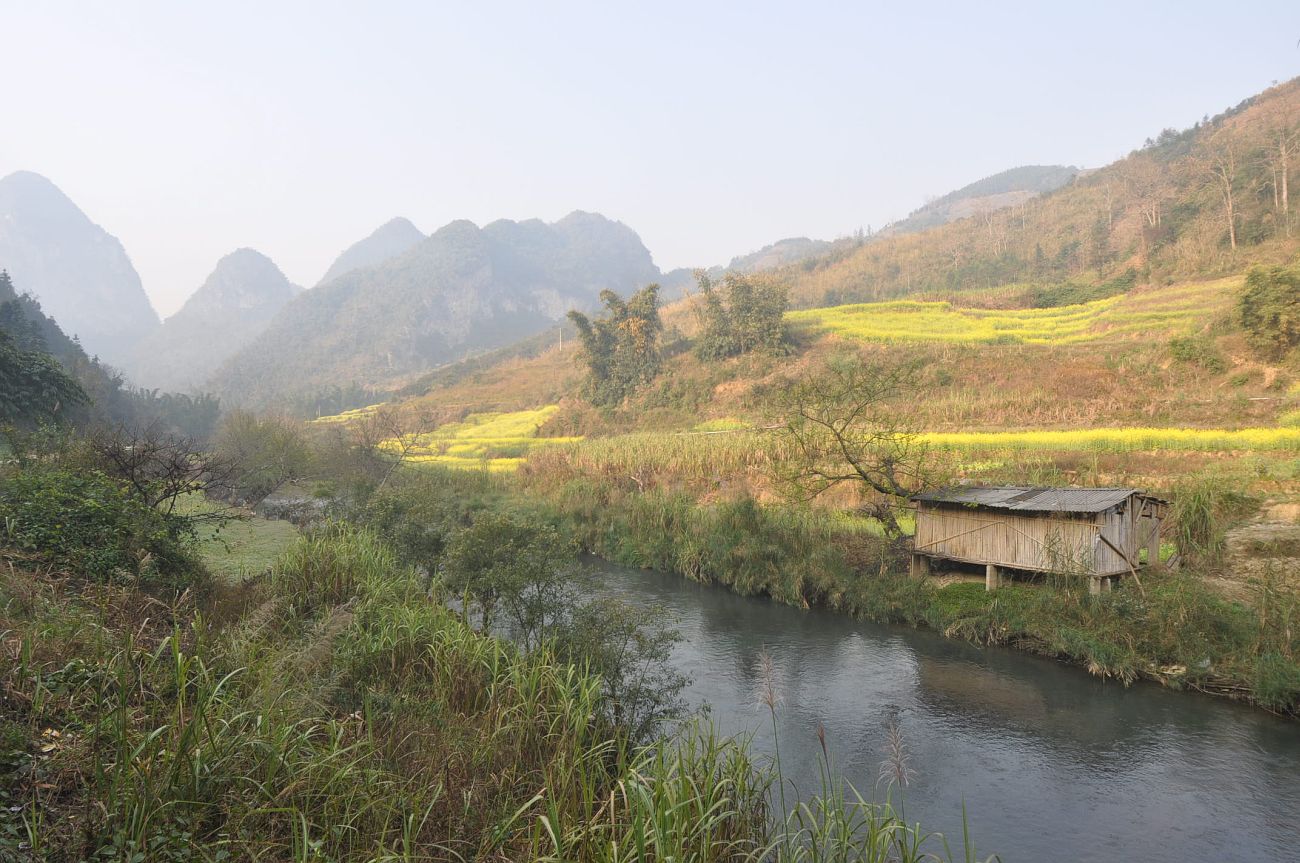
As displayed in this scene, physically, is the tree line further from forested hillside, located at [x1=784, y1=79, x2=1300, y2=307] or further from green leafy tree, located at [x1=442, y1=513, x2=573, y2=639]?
green leafy tree, located at [x1=442, y1=513, x2=573, y2=639]

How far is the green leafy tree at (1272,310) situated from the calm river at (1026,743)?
21235 mm

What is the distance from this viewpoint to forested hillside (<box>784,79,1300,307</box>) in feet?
140

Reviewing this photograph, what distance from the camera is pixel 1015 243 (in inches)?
2603

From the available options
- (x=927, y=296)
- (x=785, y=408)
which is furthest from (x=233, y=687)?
(x=927, y=296)

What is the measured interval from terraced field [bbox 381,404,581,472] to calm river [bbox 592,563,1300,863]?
24.5m

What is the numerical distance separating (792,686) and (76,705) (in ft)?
30.3

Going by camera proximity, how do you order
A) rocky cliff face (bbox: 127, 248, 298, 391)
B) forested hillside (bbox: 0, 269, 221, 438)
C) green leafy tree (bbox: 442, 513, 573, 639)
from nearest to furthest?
1. green leafy tree (bbox: 442, 513, 573, 639)
2. forested hillside (bbox: 0, 269, 221, 438)
3. rocky cliff face (bbox: 127, 248, 298, 391)

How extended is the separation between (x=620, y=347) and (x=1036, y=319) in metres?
27.9

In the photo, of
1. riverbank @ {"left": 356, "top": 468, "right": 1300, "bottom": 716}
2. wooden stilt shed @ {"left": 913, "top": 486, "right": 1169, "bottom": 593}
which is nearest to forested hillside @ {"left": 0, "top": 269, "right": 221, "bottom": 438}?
riverbank @ {"left": 356, "top": 468, "right": 1300, "bottom": 716}

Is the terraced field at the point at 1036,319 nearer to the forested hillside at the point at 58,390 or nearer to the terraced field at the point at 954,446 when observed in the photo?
the terraced field at the point at 954,446

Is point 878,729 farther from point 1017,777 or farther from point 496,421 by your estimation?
point 496,421

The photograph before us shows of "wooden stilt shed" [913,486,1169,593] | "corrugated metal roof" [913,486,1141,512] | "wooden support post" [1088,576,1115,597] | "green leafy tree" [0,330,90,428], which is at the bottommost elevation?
"wooden support post" [1088,576,1115,597]

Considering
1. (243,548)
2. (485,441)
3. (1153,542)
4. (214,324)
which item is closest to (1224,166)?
(1153,542)

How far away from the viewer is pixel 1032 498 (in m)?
13.2
